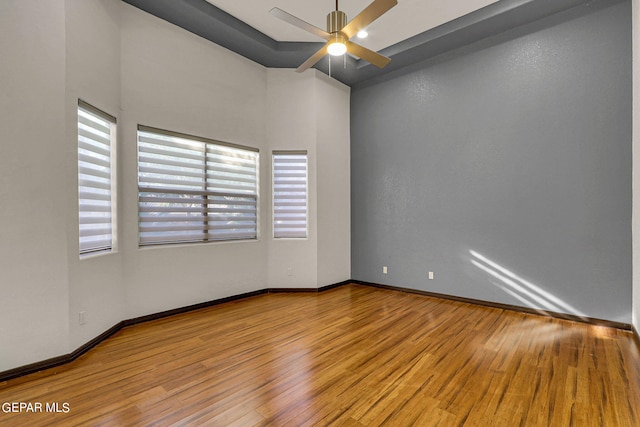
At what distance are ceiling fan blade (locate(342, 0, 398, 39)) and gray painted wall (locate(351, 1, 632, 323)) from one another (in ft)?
7.86

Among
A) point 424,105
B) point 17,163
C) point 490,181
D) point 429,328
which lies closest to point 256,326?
point 429,328

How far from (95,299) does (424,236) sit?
14.0 feet

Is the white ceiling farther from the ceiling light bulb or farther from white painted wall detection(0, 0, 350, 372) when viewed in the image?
the ceiling light bulb

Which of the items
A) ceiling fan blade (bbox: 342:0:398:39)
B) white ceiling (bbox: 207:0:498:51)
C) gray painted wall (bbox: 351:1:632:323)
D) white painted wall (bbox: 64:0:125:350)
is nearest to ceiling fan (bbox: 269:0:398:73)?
ceiling fan blade (bbox: 342:0:398:39)

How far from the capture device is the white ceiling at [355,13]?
140 inches

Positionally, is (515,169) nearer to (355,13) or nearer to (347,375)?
(355,13)

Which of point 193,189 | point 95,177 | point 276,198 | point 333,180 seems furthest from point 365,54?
point 95,177

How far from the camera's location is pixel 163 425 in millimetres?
1783

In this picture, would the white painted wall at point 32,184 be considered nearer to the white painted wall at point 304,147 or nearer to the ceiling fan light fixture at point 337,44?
the ceiling fan light fixture at point 337,44

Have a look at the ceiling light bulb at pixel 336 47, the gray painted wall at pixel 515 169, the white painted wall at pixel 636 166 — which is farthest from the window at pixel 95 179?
the white painted wall at pixel 636 166

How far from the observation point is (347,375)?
7.63ft

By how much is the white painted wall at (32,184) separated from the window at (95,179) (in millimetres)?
282

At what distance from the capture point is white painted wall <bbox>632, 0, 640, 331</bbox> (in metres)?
2.87

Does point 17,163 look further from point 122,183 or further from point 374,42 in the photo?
point 374,42
